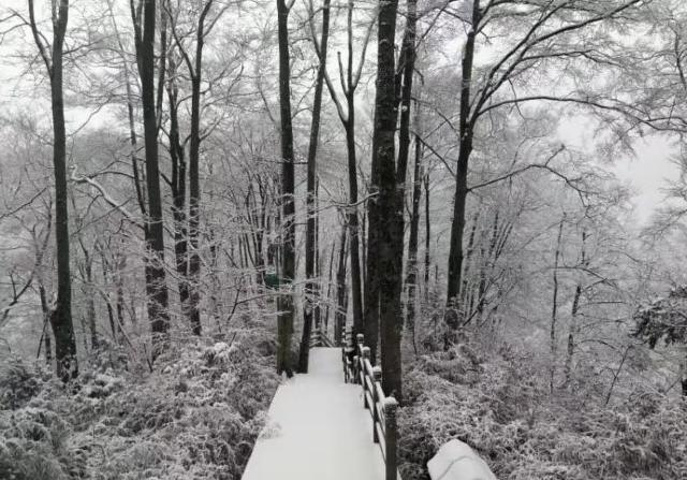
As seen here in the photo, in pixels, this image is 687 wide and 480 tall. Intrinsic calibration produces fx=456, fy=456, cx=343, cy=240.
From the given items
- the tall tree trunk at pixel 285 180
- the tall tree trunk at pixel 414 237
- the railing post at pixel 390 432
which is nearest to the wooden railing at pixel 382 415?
the railing post at pixel 390 432

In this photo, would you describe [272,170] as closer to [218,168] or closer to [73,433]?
[218,168]

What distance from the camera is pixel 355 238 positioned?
16547 mm

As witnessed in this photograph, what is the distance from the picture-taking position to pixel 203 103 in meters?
16.3

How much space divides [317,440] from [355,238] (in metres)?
10.2

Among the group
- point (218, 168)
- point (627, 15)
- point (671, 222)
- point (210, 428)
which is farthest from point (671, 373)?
point (218, 168)

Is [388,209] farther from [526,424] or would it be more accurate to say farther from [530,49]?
[530,49]

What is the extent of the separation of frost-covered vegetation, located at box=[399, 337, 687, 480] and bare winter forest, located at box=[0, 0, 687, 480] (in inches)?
1.6

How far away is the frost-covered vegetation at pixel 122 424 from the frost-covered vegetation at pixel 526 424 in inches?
115

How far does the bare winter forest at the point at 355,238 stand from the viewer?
621 cm

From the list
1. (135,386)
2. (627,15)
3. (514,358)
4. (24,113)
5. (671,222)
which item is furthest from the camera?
(24,113)

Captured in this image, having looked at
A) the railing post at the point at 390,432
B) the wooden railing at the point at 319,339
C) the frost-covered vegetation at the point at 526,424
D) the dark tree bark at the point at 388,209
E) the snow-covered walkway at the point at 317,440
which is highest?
the dark tree bark at the point at 388,209

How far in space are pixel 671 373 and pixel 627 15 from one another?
13032 millimetres

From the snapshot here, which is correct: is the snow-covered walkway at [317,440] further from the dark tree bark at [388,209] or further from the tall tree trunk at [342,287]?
the tall tree trunk at [342,287]

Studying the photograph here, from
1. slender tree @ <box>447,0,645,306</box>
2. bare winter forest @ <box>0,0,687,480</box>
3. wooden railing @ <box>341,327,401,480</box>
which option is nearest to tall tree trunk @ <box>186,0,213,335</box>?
bare winter forest @ <box>0,0,687,480</box>
